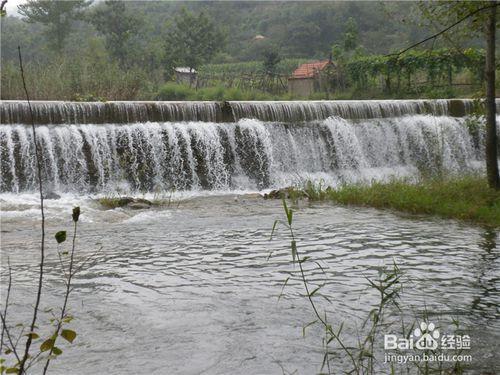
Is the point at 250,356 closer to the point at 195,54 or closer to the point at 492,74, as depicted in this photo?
the point at 492,74

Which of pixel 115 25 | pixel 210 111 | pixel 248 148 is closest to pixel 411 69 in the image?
pixel 248 148

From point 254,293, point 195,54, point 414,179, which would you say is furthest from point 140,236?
point 195,54

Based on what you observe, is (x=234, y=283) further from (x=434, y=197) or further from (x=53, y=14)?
(x=53, y=14)

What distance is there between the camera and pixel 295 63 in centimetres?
4138

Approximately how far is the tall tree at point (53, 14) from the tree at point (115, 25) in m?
1.44

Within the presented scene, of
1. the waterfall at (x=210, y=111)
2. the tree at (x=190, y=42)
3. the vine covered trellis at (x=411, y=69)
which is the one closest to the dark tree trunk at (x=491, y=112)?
the waterfall at (x=210, y=111)

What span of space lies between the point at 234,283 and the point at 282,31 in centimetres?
4740

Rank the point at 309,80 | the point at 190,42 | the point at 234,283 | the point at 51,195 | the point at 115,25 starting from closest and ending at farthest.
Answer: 1. the point at 234,283
2. the point at 51,195
3. the point at 309,80
4. the point at 190,42
5. the point at 115,25

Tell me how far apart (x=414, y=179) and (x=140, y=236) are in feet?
22.7

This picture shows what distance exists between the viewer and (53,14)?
35.6 m

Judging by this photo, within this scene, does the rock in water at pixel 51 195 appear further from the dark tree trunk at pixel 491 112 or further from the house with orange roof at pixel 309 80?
the house with orange roof at pixel 309 80

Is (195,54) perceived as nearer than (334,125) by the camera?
No

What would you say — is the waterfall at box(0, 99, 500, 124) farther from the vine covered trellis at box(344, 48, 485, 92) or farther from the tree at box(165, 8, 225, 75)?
the tree at box(165, 8, 225, 75)

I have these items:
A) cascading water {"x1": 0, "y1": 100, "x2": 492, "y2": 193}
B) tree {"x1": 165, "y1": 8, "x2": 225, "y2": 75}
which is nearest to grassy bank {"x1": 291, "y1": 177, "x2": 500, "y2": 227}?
cascading water {"x1": 0, "y1": 100, "x2": 492, "y2": 193}
